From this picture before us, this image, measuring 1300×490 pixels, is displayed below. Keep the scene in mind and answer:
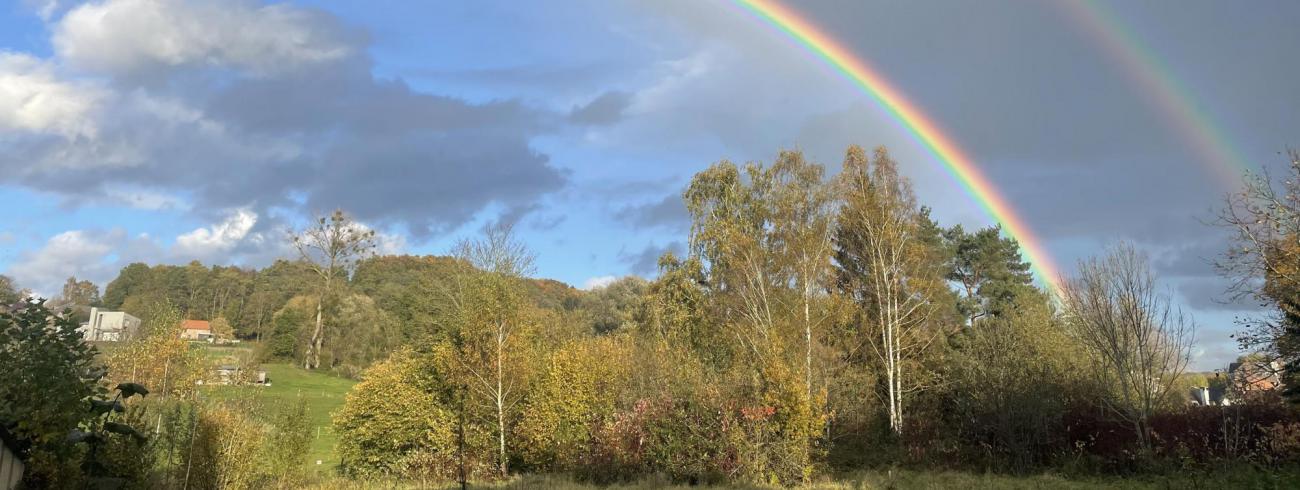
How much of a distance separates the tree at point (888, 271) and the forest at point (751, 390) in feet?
0.34

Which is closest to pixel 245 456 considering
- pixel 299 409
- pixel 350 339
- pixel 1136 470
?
pixel 299 409

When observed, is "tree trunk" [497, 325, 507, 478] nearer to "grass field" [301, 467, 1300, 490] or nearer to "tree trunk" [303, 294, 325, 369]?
"grass field" [301, 467, 1300, 490]

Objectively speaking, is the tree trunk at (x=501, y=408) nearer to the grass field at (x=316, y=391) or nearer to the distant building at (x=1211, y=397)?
the grass field at (x=316, y=391)

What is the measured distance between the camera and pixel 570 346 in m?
18.0

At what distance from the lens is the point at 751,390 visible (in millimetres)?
14477

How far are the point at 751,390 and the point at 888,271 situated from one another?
1215cm

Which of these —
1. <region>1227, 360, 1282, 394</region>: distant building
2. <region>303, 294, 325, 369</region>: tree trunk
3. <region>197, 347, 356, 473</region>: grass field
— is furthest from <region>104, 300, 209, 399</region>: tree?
<region>303, 294, 325, 369</region>: tree trunk

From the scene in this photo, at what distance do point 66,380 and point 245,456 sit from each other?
4459 mm

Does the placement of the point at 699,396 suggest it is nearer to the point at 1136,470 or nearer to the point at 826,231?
the point at 1136,470

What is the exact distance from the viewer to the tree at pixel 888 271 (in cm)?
2378

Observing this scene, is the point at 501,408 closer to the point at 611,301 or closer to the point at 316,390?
the point at 316,390

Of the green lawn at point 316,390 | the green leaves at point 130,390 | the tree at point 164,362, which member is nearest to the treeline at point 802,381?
the tree at point 164,362

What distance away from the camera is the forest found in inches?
415

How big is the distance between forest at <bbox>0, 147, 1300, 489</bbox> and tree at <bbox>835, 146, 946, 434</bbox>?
10cm
